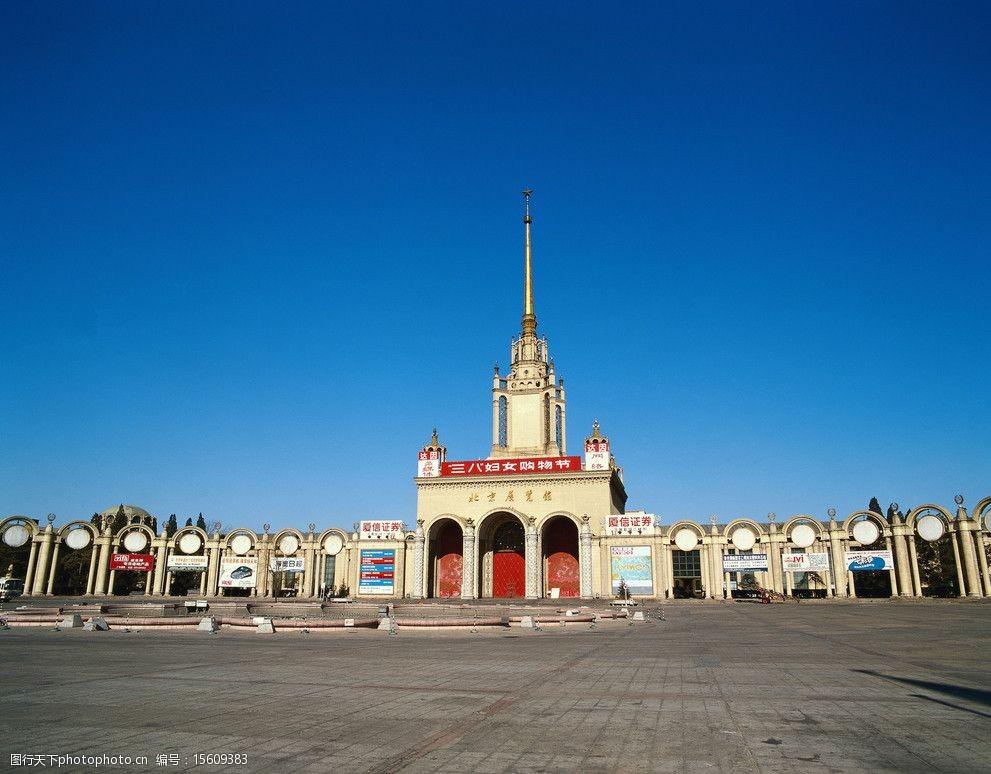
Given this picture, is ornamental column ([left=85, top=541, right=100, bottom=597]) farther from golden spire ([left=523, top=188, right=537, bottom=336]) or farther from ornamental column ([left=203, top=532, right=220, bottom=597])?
golden spire ([left=523, top=188, right=537, bottom=336])

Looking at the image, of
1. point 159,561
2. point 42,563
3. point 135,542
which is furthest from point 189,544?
point 42,563

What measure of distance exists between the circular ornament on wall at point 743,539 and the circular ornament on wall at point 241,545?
43.6 meters

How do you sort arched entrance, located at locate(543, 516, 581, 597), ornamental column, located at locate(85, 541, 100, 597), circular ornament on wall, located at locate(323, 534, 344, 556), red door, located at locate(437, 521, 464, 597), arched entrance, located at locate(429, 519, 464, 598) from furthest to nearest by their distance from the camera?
red door, located at locate(437, 521, 464, 597)
arched entrance, located at locate(429, 519, 464, 598)
ornamental column, located at locate(85, 541, 100, 597)
arched entrance, located at locate(543, 516, 581, 597)
circular ornament on wall, located at locate(323, 534, 344, 556)

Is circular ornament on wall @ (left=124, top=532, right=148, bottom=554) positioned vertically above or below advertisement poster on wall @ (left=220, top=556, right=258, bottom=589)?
above

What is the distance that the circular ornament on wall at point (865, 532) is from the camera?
52.2m

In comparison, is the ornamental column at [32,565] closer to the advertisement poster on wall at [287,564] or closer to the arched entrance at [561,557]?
Answer: the advertisement poster on wall at [287,564]

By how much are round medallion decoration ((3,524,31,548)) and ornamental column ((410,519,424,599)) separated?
36.1 m

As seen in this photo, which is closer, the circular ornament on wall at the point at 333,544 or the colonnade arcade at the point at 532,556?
the colonnade arcade at the point at 532,556

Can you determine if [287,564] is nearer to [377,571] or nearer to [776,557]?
[377,571]

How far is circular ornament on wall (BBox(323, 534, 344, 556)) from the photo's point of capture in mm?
60969

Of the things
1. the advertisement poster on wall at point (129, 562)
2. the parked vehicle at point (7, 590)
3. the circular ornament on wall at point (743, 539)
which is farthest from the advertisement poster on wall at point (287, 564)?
the circular ornament on wall at point (743, 539)

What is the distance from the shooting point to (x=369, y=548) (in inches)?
2430

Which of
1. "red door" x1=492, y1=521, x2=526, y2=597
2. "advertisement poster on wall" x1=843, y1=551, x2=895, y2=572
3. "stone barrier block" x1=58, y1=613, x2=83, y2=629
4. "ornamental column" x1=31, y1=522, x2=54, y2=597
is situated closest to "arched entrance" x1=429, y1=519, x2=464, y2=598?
"red door" x1=492, y1=521, x2=526, y2=597

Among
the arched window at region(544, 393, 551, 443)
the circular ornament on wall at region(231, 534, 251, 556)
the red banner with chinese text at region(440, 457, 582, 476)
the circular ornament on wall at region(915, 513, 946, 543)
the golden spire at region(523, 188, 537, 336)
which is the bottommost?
the circular ornament on wall at region(231, 534, 251, 556)
